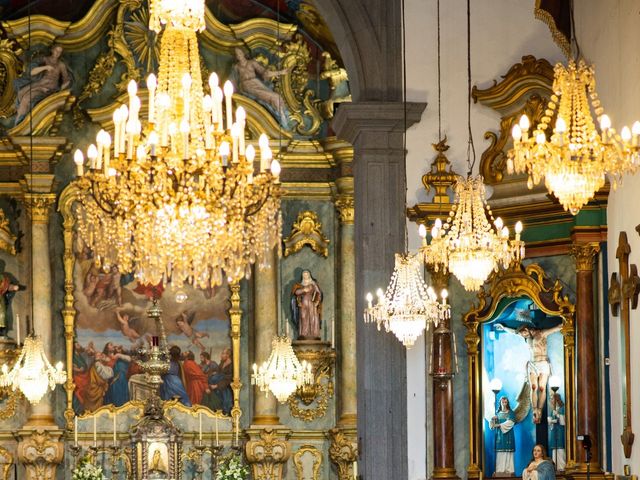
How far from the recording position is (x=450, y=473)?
14.1 m

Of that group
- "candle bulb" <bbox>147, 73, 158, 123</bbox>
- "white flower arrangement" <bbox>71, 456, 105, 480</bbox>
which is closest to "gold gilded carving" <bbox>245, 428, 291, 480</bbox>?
"white flower arrangement" <bbox>71, 456, 105, 480</bbox>

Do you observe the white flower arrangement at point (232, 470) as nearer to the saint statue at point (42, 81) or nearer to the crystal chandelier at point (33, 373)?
the crystal chandelier at point (33, 373)

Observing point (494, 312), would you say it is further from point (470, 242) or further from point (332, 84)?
point (332, 84)

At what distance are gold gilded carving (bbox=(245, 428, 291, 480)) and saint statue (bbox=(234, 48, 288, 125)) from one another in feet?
13.9

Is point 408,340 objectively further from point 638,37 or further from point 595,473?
point 638,37

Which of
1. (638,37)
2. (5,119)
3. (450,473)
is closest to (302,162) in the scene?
(5,119)

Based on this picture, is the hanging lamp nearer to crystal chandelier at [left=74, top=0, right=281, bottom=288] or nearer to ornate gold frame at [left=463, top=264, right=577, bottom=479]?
ornate gold frame at [left=463, top=264, right=577, bottom=479]

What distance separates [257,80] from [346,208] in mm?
2105

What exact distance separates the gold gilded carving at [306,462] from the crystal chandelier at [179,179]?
299 inches

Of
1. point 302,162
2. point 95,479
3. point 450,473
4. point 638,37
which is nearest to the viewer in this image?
point 638,37

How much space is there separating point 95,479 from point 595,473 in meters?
7.99

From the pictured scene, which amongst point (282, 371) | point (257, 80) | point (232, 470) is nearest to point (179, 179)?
point (282, 371)

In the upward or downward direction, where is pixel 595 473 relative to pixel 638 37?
downward

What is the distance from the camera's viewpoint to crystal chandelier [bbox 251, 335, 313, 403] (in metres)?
19.5
